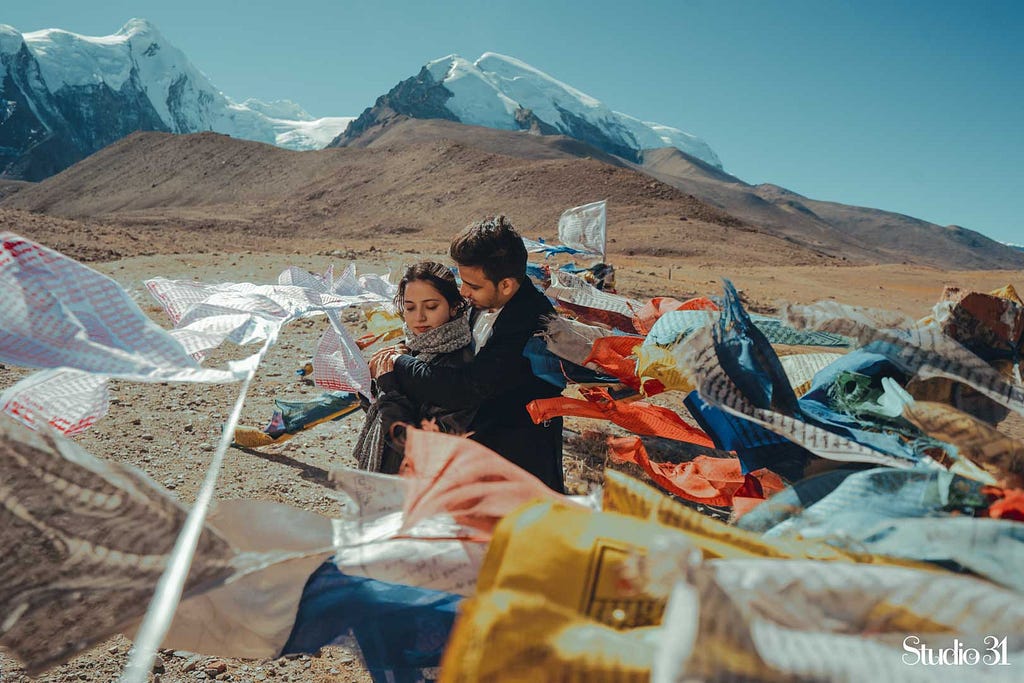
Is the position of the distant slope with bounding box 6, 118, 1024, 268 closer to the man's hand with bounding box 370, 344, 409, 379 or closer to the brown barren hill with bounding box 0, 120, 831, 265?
the brown barren hill with bounding box 0, 120, 831, 265

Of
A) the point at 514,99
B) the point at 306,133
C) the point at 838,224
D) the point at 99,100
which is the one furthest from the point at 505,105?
the point at 99,100

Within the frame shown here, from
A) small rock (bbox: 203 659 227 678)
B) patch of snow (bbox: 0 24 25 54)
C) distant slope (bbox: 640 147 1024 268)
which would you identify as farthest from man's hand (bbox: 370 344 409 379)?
patch of snow (bbox: 0 24 25 54)

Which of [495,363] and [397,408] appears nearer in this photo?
[495,363]

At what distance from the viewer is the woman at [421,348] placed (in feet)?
7.00

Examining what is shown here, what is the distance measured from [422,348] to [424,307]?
0.19 metres

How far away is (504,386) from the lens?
2.04 metres

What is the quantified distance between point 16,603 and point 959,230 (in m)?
131

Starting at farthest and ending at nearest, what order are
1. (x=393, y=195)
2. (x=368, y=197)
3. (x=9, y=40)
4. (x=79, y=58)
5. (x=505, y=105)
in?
1. (x=79, y=58)
2. (x=505, y=105)
3. (x=9, y=40)
4. (x=368, y=197)
5. (x=393, y=195)

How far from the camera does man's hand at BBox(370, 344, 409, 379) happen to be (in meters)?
2.13

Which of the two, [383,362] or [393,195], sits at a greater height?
[393,195]

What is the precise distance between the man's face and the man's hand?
0.35 meters

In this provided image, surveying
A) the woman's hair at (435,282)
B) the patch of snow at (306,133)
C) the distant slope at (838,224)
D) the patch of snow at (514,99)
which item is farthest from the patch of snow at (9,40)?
the woman's hair at (435,282)

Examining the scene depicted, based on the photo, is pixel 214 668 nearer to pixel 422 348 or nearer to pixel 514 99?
pixel 422 348

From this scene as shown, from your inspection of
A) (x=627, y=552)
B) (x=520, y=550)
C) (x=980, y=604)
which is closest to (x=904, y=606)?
(x=980, y=604)
